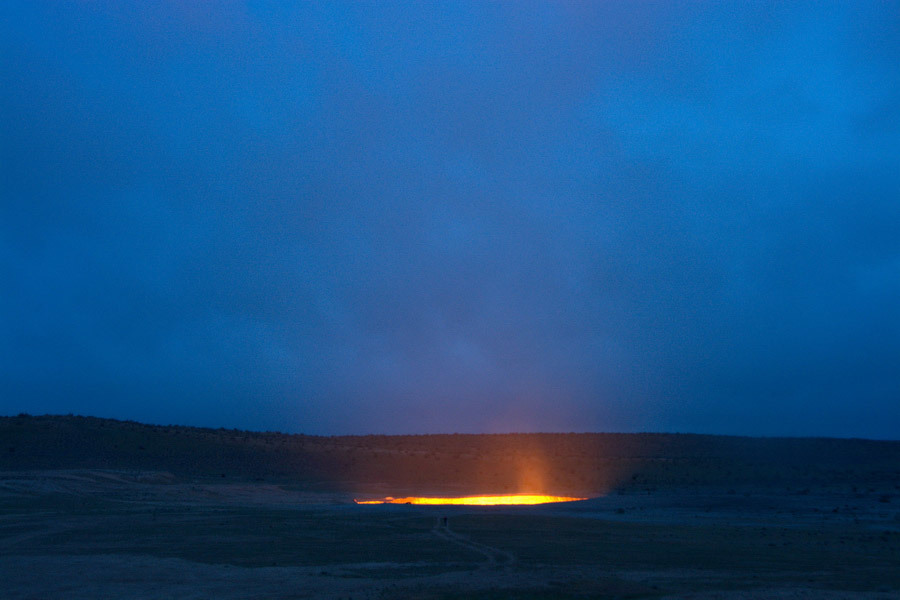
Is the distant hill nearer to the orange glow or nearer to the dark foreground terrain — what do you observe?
the dark foreground terrain

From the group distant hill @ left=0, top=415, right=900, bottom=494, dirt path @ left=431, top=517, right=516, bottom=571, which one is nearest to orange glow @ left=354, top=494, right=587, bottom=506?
distant hill @ left=0, top=415, right=900, bottom=494

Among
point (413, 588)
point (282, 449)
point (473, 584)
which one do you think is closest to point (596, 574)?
point (473, 584)

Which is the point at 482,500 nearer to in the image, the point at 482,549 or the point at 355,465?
the point at 355,465

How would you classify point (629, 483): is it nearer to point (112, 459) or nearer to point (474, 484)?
point (474, 484)

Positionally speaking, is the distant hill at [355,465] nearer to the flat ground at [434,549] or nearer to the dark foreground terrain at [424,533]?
the dark foreground terrain at [424,533]

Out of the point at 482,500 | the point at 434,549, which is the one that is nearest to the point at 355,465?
the point at 482,500

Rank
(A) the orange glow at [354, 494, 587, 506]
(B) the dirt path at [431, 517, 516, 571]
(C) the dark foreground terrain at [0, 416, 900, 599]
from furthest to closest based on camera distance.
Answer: (A) the orange glow at [354, 494, 587, 506] < (B) the dirt path at [431, 517, 516, 571] < (C) the dark foreground terrain at [0, 416, 900, 599]
